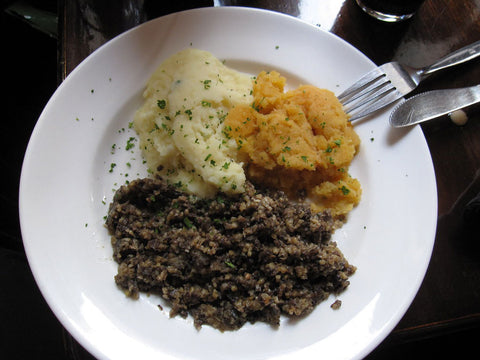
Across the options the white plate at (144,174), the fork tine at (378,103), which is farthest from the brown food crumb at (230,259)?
the fork tine at (378,103)

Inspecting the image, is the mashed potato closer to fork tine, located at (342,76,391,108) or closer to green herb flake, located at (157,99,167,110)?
green herb flake, located at (157,99,167,110)

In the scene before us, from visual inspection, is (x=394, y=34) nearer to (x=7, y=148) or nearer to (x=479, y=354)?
(x=479, y=354)

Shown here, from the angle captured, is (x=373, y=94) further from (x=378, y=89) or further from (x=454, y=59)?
(x=454, y=59)

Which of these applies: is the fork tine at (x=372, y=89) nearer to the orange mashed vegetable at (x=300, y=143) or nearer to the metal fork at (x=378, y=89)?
the metal fork at (x=378, y=89)

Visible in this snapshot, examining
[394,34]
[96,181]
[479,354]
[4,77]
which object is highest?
[4,77]

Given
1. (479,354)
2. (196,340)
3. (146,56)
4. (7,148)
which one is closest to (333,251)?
(196,340)

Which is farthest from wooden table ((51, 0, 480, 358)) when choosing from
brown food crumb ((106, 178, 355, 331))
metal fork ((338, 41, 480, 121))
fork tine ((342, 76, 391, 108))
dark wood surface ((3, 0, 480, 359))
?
brown food crumb ((106, 178, 355, 331))
